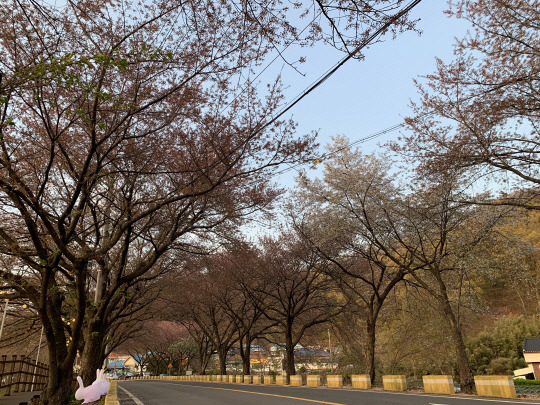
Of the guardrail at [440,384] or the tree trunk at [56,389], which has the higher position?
the tree trunk at [56,389]

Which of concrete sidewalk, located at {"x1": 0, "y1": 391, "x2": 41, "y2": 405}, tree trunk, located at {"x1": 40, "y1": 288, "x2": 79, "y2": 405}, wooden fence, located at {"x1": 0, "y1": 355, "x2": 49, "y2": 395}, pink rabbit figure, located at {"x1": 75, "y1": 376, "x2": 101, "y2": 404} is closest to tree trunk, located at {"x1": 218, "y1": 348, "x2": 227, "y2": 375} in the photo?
wooden fence, located at {"x1": 0, "y1": 355, "x2": 49, "y2": 395}

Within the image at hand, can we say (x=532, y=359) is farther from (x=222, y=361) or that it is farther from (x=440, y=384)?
(x=222, y=361)

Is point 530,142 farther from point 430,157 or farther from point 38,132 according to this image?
point 38,132

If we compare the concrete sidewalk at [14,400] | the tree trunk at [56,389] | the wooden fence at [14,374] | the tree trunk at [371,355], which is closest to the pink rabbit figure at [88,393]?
the tree trunk at [56,389]

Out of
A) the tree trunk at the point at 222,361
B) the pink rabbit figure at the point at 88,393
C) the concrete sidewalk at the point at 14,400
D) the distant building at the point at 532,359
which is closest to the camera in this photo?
the pink rabbit figure at the point at 88,393

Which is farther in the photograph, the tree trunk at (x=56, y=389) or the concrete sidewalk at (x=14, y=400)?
the concrete sidewalk at (x=14, y=400)

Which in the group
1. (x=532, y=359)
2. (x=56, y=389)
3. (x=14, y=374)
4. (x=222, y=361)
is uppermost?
(x=14, y=374)

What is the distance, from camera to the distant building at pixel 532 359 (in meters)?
29.4

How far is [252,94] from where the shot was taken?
31.6 ft

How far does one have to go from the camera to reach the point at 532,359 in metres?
29.6

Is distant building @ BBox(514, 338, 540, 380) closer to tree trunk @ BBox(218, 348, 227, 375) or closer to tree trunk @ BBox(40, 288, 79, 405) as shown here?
tree trunk @ BBox(218, 348, 227, 375)

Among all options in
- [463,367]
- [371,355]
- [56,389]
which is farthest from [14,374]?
[463,367]

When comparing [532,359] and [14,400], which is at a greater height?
[14,400]

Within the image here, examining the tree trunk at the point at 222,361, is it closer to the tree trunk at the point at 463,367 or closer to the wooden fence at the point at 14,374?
the wooden fence at the point at 14,374
